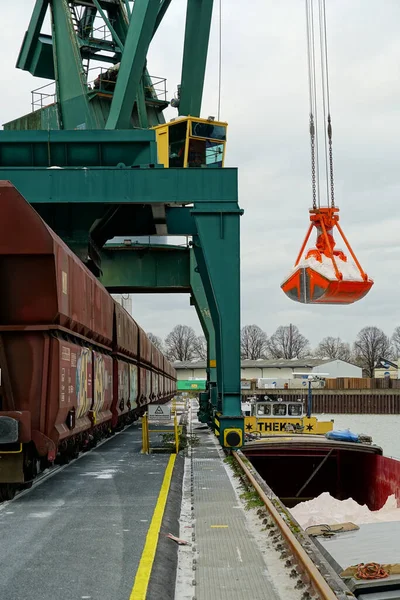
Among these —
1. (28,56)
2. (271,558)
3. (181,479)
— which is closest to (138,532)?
(271,558)

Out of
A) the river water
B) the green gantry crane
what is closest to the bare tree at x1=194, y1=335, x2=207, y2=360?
the river water

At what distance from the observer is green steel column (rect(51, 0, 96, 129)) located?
83.9 ft

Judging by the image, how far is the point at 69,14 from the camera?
25672mm

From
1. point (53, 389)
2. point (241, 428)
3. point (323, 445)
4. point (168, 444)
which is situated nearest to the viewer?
point (53, 389)

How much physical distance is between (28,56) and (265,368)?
336ft

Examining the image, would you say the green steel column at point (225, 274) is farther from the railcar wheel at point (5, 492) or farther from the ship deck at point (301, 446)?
the railcar wheel at point (5, 492)

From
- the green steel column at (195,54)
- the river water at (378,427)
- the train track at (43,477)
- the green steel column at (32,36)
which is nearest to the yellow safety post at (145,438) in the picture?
the train track at (43,477)

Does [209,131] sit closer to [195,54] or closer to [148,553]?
[195,54]

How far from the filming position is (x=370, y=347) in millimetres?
157625

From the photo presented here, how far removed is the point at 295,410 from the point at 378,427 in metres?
37.0

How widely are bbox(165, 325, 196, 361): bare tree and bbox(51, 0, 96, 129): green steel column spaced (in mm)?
141727

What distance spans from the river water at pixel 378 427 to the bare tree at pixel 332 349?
92802mm

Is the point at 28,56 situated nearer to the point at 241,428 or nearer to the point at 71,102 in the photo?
the point at 71,102

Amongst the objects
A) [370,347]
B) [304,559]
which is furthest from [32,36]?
[370,347]
